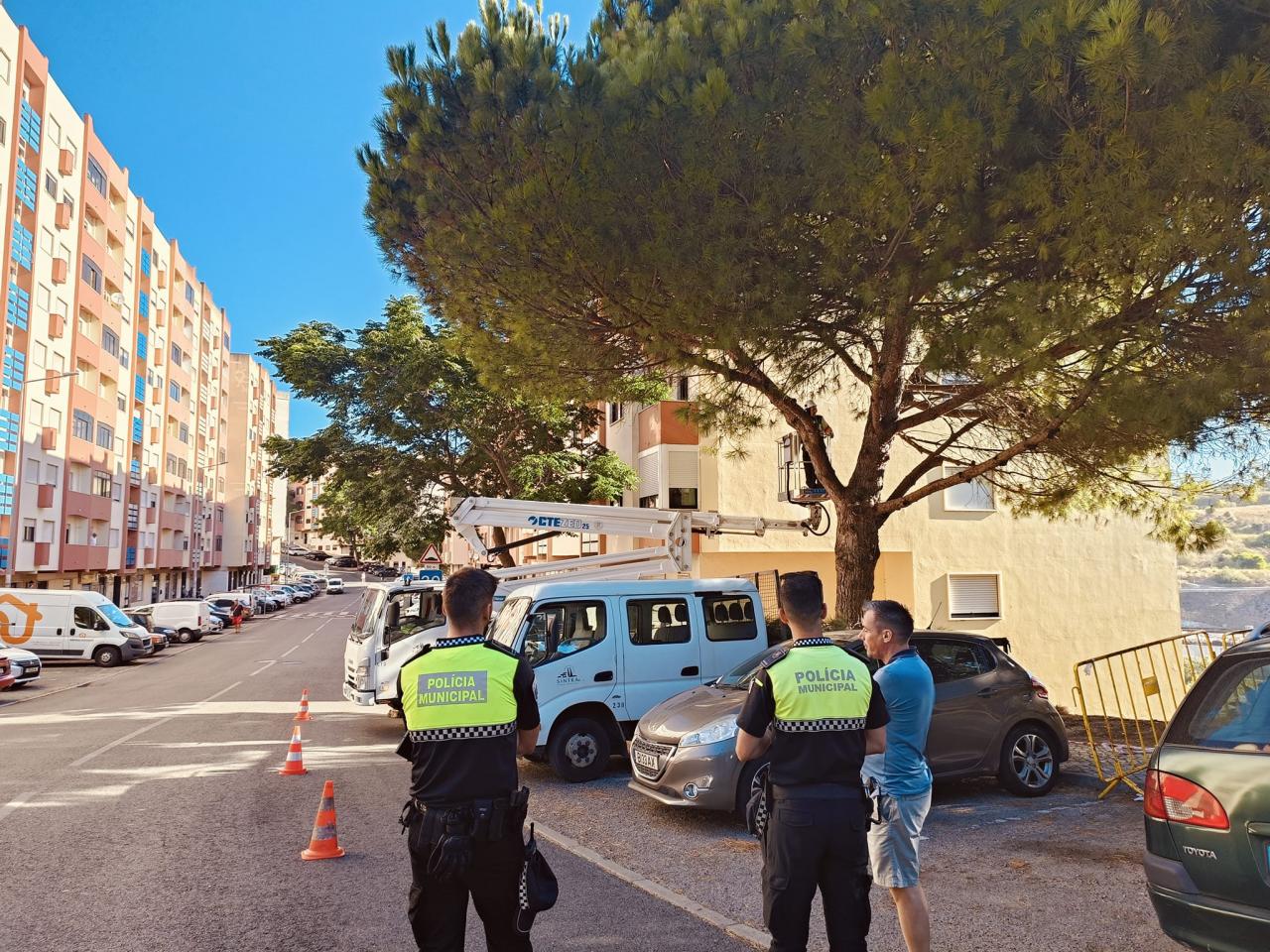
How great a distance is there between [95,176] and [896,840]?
163 feet

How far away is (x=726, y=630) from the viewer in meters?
11.3

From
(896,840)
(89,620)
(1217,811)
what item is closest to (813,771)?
(896,840)

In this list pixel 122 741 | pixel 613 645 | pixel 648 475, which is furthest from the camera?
pixel 648 475

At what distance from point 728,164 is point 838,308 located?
222cm

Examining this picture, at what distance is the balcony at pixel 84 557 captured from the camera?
132ft

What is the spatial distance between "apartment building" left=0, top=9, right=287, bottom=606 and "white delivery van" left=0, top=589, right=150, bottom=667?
6.64 meters

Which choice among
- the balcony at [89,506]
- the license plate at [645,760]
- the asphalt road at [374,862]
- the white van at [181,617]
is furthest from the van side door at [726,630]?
the balcony at [89,506]

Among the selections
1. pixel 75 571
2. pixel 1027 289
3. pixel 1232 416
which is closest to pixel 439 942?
pixel 1027 289

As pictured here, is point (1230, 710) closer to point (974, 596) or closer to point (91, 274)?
point (974, 596)

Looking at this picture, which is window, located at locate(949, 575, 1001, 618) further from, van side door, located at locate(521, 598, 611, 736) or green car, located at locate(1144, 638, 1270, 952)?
green car, located at locate(1144, 638, 1270, 952)

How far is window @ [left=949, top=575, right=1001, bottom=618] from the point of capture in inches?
912

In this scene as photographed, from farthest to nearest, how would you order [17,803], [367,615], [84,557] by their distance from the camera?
[84,557] < [367,615] < [17,803]

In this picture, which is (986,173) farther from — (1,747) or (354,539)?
(354,539)

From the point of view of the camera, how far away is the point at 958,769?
822 centimetres
